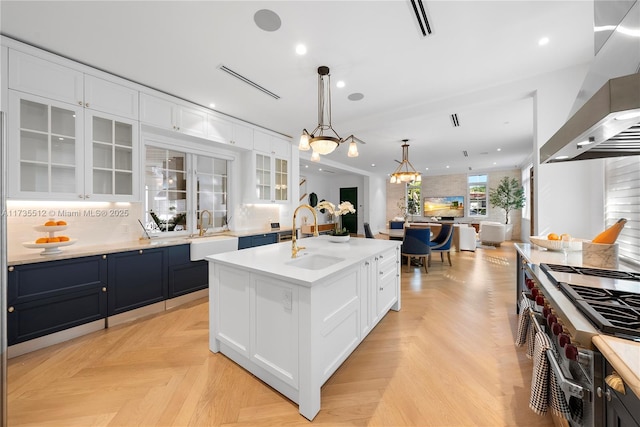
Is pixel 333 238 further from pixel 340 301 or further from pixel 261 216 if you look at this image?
pixel 261 216

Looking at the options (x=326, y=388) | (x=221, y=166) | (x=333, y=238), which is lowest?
(x=326, y=388)

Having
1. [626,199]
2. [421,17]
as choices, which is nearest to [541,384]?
[626,199]

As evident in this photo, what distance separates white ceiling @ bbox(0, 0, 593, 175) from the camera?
6.20ft

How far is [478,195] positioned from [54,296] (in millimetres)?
11817

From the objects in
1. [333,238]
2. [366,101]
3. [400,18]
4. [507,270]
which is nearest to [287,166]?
[366,101]

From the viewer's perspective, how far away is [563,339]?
0.97 meters

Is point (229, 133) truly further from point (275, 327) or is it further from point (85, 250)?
point (275, 327)

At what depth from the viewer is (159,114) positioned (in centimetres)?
315

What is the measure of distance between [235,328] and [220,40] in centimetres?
255

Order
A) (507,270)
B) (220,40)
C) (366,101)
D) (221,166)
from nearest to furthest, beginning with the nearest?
(220,40) → (366,101) → (221,166) → (507,270)

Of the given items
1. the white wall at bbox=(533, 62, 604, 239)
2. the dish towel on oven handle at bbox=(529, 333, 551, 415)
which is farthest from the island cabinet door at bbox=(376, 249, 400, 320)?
the white wall at bbox=(533, 62, 604, 239)

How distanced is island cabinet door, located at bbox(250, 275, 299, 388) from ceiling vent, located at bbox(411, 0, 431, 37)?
2248 mm

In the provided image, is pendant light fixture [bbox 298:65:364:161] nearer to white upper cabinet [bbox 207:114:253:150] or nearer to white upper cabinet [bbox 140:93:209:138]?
white upper cabinet [bbox 207:114:253:150]

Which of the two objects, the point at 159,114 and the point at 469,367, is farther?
the point at 159,114
